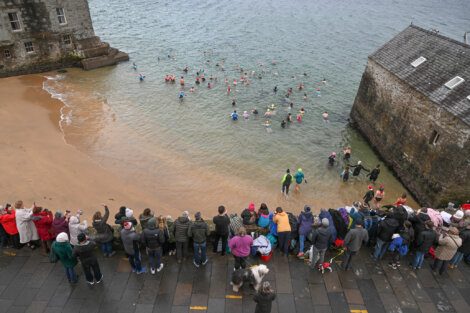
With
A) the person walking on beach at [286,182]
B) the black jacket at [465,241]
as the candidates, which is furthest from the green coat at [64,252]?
the person walking on beach at [286,182]

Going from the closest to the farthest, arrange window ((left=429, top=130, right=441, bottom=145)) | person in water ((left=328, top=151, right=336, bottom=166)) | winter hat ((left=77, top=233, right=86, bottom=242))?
winter hat ((left=77, top=233, right=86, bottom=242)), window ((left=429, top=130, right=441, bottom=145)), person in water ((left=328, top=151, right=336, bottom=166))

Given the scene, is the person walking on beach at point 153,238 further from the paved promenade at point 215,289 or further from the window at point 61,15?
the window at point 61,15

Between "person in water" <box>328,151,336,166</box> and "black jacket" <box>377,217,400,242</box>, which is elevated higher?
"black jacket" <box>377,217,400,242</box>

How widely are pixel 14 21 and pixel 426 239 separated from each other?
1395 inches

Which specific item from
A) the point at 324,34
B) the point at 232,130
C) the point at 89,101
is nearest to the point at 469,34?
the point at 324,34

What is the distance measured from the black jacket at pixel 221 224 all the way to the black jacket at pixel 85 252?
3.32 meters

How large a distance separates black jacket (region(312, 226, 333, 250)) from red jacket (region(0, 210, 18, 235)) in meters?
8.64

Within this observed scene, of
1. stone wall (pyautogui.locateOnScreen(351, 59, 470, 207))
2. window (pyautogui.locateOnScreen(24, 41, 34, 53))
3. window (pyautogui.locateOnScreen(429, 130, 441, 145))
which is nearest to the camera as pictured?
stone wall (pyautogui.locateOnScreen(351, 59, 470, 207))

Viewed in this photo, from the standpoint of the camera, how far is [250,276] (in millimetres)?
8656

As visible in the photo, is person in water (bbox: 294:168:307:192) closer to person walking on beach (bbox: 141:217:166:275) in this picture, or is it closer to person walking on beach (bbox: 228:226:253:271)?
person walking on beach (bbox: 228:226:253:271)

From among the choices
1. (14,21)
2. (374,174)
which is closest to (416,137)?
(374,174)

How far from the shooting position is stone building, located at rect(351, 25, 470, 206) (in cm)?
1634

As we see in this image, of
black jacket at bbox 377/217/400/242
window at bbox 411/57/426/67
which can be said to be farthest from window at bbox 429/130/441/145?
black jacket at bbox 377/217/400/242

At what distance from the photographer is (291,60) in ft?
131
